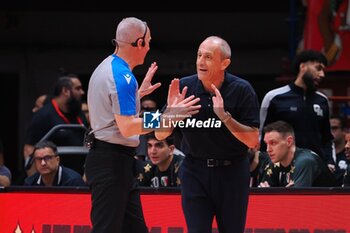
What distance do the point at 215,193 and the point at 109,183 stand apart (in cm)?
77

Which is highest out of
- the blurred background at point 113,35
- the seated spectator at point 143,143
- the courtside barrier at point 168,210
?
the blurred background at point 113,35

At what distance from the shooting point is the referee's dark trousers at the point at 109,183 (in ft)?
21.6

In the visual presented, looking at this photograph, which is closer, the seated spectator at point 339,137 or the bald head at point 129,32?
the bald head at point 129,32

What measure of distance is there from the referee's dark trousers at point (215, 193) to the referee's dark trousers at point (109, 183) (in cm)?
47

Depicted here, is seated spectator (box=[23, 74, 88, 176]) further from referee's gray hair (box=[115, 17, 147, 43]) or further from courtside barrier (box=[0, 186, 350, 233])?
referee's gray hair (box=[115, 17, 147, 43])

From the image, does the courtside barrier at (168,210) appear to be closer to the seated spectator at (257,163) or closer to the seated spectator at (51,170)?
the seated spectator at (51,170)

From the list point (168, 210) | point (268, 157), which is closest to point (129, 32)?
point (168, 210)

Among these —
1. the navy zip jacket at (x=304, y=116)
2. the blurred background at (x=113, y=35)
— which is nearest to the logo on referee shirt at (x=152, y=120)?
the navy zip jacket at (x=304, y=116)

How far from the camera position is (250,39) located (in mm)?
14844

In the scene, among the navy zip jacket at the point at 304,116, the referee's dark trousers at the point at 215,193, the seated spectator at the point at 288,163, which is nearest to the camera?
the referee's dark trousers at the point at 215,193

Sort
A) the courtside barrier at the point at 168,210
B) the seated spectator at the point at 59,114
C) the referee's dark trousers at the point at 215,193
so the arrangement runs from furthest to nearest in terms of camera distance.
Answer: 1. the seated spectator at the point at 59,114
2. the courtside barrier at the point at 168,210
3. the referee's dark trousers at the point at 215,193

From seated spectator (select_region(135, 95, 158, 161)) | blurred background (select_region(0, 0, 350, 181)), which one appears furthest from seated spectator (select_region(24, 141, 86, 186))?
blurred background (select_region(0, 0, 350, 181))

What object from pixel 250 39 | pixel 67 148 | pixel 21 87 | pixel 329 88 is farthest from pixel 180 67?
pixel 67 148

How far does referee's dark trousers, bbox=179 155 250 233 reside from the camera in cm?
690
